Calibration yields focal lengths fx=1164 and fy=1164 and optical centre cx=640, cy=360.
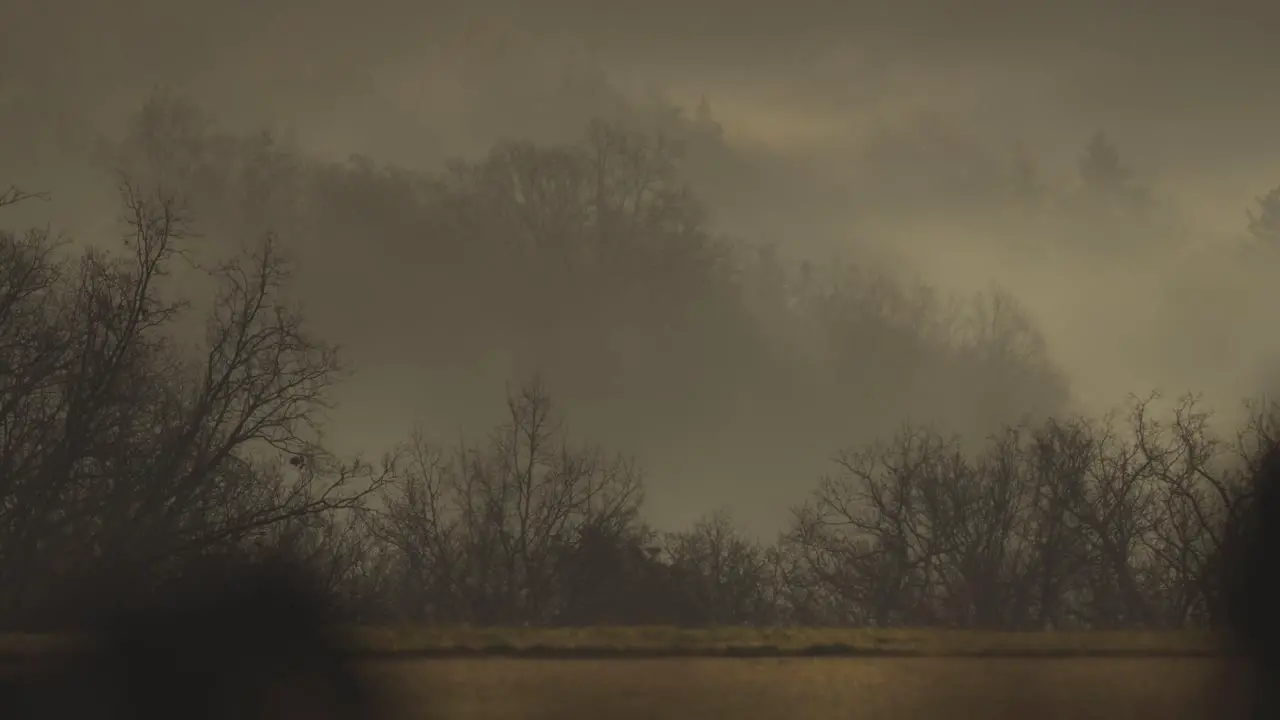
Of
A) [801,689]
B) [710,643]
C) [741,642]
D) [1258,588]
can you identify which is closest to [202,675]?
[710,643]

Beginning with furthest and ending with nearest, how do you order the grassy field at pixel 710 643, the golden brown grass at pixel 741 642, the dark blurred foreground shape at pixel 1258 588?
the dark blurred foreground shape at pixel 1258 588 < the golden brown grass at pixel 741 642 < the grassy field at pixel 710 643

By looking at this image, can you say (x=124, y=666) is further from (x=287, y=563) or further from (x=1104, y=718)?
(x=1104, y=718)

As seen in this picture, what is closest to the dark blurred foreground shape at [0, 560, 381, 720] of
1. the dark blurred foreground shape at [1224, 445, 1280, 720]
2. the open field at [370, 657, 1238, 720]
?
the open field at [370, 657, 1238, 720]

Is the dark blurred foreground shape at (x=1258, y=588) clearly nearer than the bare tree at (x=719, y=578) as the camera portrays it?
Yes

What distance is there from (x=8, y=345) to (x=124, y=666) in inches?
483

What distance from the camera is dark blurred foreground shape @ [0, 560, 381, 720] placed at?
508 centimetres

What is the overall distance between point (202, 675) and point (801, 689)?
9.00ft

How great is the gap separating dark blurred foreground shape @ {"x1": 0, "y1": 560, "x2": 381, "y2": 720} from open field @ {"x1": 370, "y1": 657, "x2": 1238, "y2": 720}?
29cm

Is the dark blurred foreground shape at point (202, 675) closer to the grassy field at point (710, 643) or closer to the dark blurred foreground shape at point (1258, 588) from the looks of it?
the grassy field at point (710, 643)

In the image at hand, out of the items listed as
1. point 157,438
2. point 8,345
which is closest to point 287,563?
point 157,438

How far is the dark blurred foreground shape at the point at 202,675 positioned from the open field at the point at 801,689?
292 mm

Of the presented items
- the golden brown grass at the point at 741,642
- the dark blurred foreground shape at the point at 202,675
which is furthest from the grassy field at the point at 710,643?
→ the dark blurred foreground shape at the point at 202,675

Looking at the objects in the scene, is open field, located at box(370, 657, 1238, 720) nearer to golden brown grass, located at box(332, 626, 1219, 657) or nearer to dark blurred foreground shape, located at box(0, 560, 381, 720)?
golden brown grass, located at box(332, 626, 1219, 657)

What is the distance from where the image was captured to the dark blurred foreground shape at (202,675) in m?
5.08
